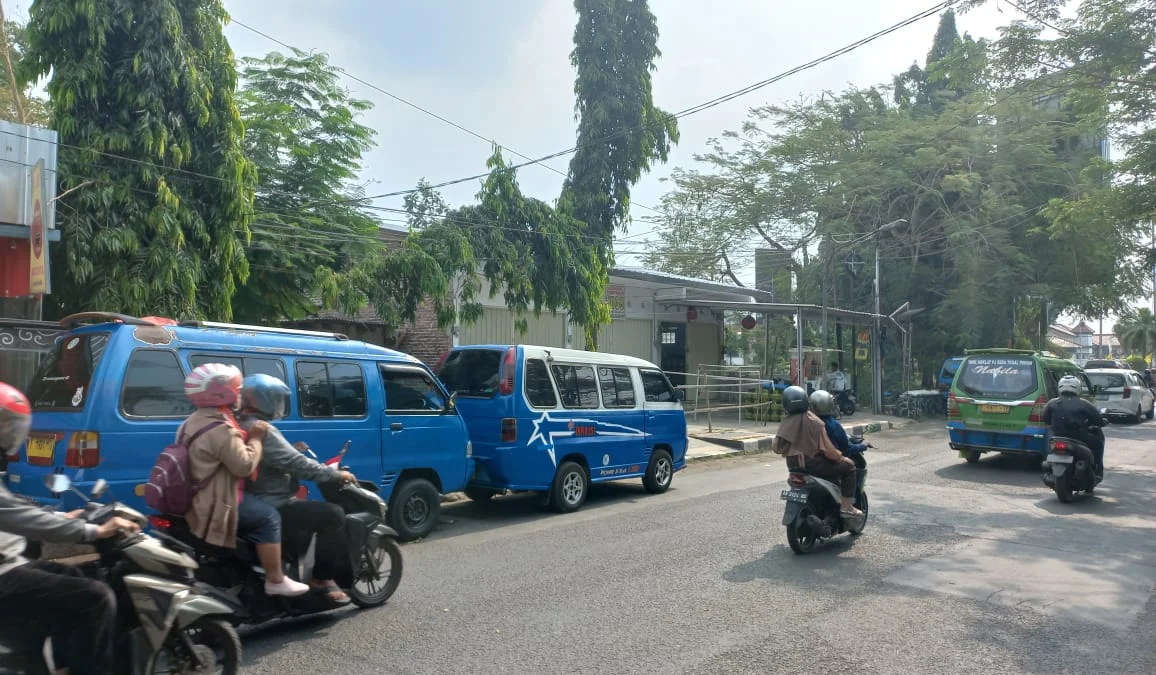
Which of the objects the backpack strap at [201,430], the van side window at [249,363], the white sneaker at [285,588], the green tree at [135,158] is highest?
the green tree at [135,158]

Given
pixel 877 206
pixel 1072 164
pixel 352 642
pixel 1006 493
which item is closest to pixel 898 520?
pixel 1006 493

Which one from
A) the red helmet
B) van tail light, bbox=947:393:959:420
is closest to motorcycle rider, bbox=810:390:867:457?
the red helmet

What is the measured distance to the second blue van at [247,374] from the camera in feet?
20.2

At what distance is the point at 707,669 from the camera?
479cm

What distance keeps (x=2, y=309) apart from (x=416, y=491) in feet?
23.6

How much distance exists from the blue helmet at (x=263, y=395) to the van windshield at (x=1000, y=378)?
41.0 ft

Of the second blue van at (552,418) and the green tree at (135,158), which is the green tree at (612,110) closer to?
the second blue van at (552,418)

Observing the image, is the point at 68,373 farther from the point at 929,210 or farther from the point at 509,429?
the point at 929,210

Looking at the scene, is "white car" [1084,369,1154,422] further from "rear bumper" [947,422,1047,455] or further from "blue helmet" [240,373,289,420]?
"blue helmet" [240,373,289,420]

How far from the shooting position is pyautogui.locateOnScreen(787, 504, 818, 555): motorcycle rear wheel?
765cm

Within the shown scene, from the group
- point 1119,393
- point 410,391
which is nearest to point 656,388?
point 410,391

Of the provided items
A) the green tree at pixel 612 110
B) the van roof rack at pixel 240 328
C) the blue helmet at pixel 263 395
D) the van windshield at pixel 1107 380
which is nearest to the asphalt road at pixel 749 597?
the blue helmet at pixel 263 395

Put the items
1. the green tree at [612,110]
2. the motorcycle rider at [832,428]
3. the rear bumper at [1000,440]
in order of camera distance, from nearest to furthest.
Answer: the motorcycle rider at [832,428]
the rear bumper at [1000,440]
the green tree at [612,110]

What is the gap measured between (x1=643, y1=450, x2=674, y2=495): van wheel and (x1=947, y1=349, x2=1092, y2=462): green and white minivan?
567 cm
